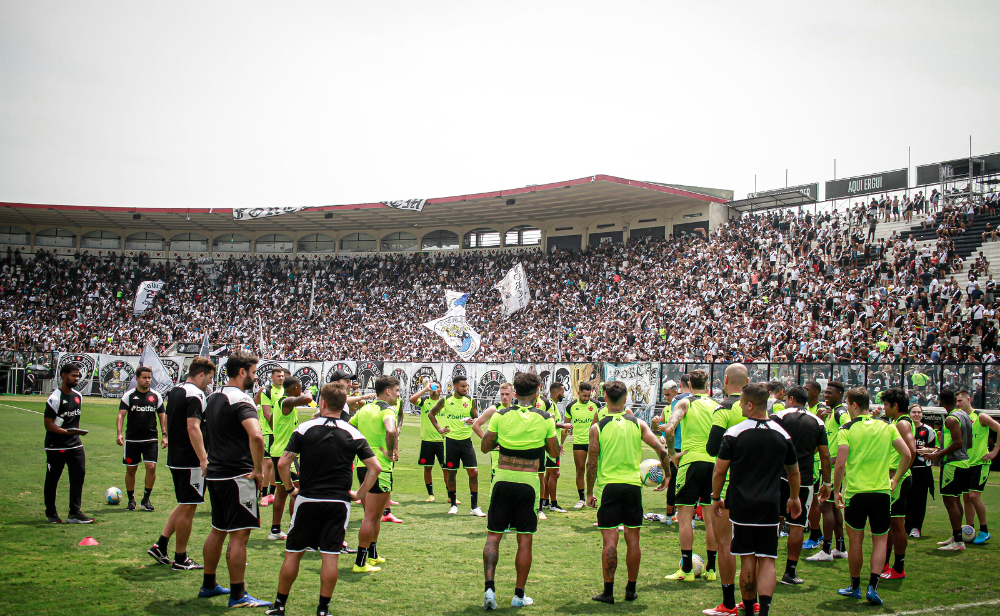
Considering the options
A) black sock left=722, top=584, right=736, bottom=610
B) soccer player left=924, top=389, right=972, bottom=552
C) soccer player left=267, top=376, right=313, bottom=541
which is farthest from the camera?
soccer player left=924, top=389, right=972, bottom=552

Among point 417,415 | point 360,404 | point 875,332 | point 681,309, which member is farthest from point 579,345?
point 360,404

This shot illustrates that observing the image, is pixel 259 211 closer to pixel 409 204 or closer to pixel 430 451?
pixel 409 204

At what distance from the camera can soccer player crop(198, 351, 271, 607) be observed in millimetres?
6250

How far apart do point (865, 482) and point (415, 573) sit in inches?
191

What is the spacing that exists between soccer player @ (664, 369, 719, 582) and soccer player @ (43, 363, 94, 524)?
779 centimetres

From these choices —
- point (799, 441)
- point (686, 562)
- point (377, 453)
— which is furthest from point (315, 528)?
point (799, 441)

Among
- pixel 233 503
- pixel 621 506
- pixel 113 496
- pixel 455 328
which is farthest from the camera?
pixel 455 328

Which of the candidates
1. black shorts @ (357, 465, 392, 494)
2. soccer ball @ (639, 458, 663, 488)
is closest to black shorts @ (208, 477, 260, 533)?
black shorts @ (357, 465, 392, 494)

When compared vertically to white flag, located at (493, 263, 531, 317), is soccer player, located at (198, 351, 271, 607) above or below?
below

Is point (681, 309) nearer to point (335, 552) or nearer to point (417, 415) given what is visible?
point (417, 415)

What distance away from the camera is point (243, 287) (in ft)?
164

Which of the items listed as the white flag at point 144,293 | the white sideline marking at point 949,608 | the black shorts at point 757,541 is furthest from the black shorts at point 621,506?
the white flag at point 144,293

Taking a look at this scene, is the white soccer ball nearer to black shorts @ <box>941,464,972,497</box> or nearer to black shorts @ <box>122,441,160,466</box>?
black shorts @ <box>941,464,972,497</box>

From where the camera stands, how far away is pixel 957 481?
9.91 meters
